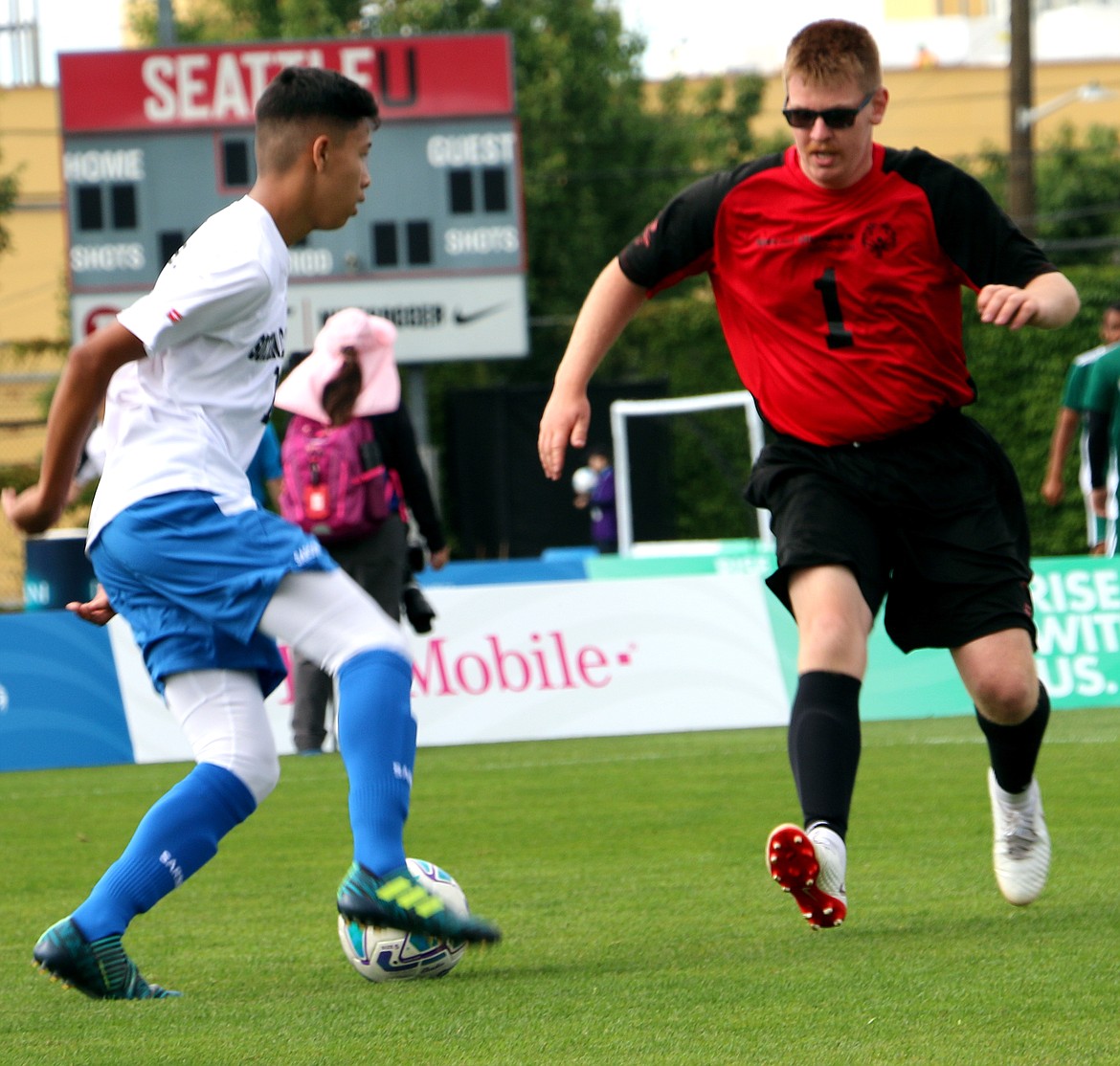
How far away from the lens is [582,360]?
4836 mm

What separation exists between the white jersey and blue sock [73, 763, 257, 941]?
0.56 metres

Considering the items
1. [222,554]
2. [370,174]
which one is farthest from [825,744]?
[370,174]

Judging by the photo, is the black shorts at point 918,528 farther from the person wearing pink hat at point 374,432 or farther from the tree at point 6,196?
the tree at point 6,196

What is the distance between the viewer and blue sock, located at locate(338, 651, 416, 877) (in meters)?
3.90

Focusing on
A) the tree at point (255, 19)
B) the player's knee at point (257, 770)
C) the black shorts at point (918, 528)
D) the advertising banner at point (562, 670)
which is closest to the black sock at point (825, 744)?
the black shorts at point (918, 528)

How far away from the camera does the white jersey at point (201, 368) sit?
3863mm

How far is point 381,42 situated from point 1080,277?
11.3 metres

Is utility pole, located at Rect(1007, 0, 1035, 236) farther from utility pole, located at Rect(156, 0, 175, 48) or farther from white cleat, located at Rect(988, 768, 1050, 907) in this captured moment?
white cleat, located at Rect(988, 768, 1050, 907)

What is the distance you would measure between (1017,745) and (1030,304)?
3.94 ft

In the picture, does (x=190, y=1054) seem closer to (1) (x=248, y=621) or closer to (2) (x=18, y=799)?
(1) (x=248, y=621)

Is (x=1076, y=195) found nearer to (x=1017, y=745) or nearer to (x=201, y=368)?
(x=1017, y=745)

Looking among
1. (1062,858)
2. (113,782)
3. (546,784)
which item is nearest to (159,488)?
(1062,858)

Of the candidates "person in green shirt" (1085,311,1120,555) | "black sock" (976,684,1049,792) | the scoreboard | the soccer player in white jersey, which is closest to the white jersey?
the soccer player in white jersey

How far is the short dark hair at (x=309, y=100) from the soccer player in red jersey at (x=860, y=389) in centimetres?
84
